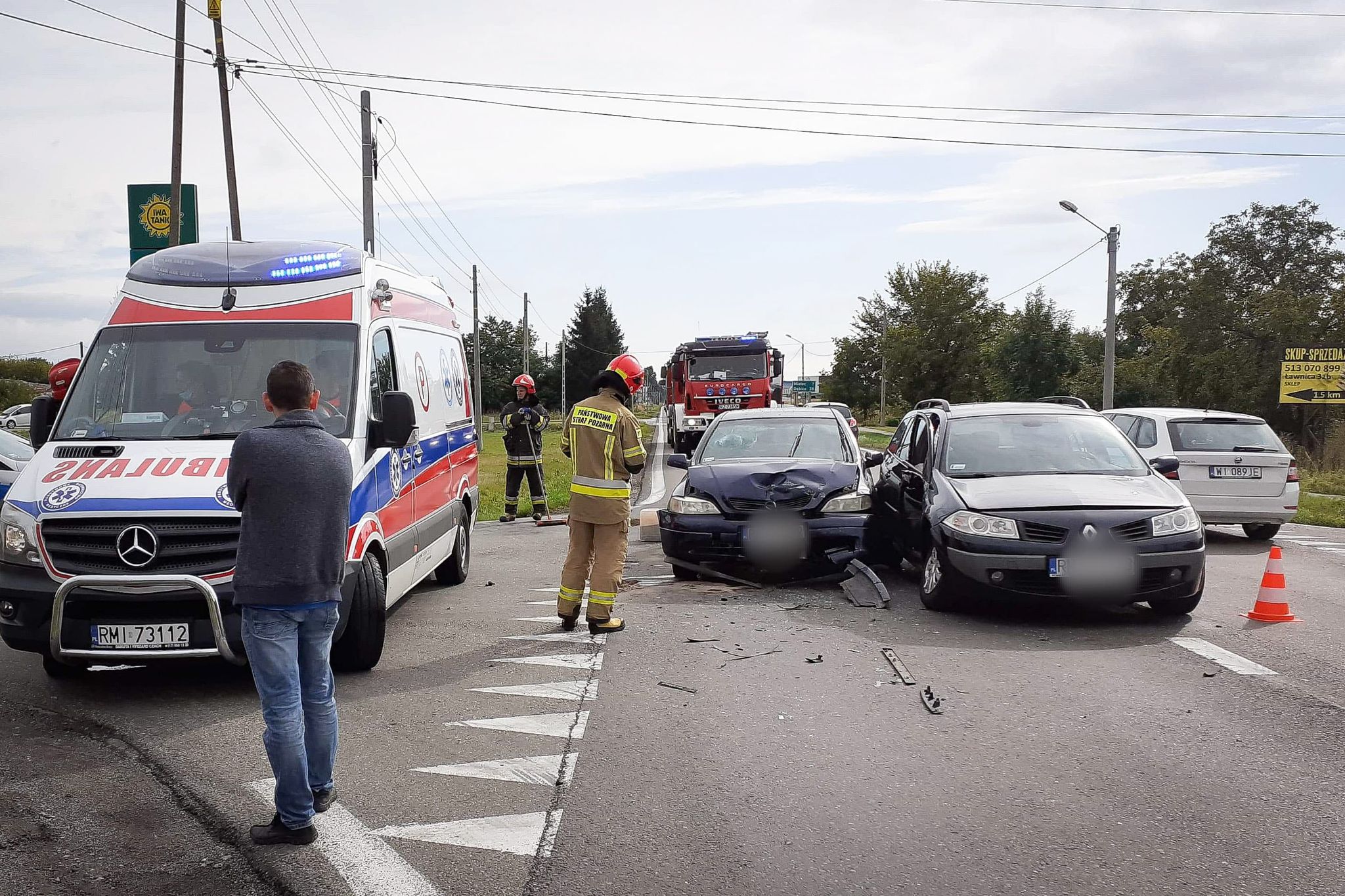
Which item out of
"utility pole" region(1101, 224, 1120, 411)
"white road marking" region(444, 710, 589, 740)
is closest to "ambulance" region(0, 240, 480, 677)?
"white road marking" region(444, 710, 589, 740)

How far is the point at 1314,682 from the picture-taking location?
6.34m

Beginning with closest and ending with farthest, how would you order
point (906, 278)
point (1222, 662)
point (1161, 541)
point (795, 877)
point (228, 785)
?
point (795, 877)
point (228, 785)
point (1222, 662)
point (1161, 541)
point (906, 278)

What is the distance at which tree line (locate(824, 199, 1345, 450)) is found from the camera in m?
36.6

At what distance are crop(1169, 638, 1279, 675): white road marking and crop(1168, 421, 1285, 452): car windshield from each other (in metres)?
6.21

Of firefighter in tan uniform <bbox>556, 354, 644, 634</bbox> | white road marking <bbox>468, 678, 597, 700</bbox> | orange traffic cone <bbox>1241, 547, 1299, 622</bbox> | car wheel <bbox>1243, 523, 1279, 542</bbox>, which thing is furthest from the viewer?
car wheel <bbox>1243, 523, 1279, 542</bbox>

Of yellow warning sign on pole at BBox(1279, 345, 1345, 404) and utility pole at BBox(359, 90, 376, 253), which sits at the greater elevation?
utility pole at BBox(359, 90, 376, 253)

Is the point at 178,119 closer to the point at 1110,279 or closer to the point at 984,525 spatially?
the point at 984,525

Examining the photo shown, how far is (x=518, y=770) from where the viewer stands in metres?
4.90

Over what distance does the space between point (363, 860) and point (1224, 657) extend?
5420 mm

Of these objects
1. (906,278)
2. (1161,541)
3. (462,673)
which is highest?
(906,278)

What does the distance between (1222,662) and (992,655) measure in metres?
1.34

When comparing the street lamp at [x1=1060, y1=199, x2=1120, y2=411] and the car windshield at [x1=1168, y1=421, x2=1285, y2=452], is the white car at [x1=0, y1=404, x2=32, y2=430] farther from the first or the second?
the car windshield at [x1=1168, y1=421, x2=1285, y2=452]

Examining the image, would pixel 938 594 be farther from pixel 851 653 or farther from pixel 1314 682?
pixel 1314 682

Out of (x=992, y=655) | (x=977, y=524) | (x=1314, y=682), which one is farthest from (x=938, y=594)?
(x=1314, y=682)
